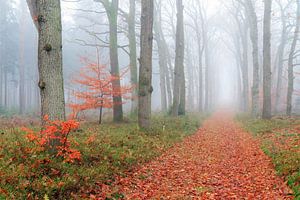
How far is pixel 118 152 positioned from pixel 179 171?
1.84m

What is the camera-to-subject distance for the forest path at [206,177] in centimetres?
639

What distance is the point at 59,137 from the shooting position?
277 inches

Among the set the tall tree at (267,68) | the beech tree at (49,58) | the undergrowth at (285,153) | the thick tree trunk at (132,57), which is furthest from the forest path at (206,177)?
the thick tree trunk at (132,57)

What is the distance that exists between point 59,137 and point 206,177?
3842 millimetres

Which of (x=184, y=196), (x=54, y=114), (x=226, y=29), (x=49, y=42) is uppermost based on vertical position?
(x=226, y=29)

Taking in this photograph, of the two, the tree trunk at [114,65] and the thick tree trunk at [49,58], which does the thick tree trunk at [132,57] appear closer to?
the tree trunk at [114,65]

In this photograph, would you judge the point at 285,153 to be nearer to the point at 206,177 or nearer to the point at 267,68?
the point at 206,177

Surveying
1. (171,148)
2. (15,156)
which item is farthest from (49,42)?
(171,148)

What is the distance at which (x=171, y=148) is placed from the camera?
11375 millimetres

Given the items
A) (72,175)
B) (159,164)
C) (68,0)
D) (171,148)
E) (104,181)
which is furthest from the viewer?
(68,0)

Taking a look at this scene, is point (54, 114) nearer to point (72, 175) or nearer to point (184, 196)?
point (72, 175)

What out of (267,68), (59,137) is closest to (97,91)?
(59,137)

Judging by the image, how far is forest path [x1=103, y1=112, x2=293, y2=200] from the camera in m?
6.39

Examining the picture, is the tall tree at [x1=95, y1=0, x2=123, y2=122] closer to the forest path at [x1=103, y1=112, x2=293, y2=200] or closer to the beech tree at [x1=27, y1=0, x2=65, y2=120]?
the forest path at [x1=103, y1=112, x2=293, y2=200]
